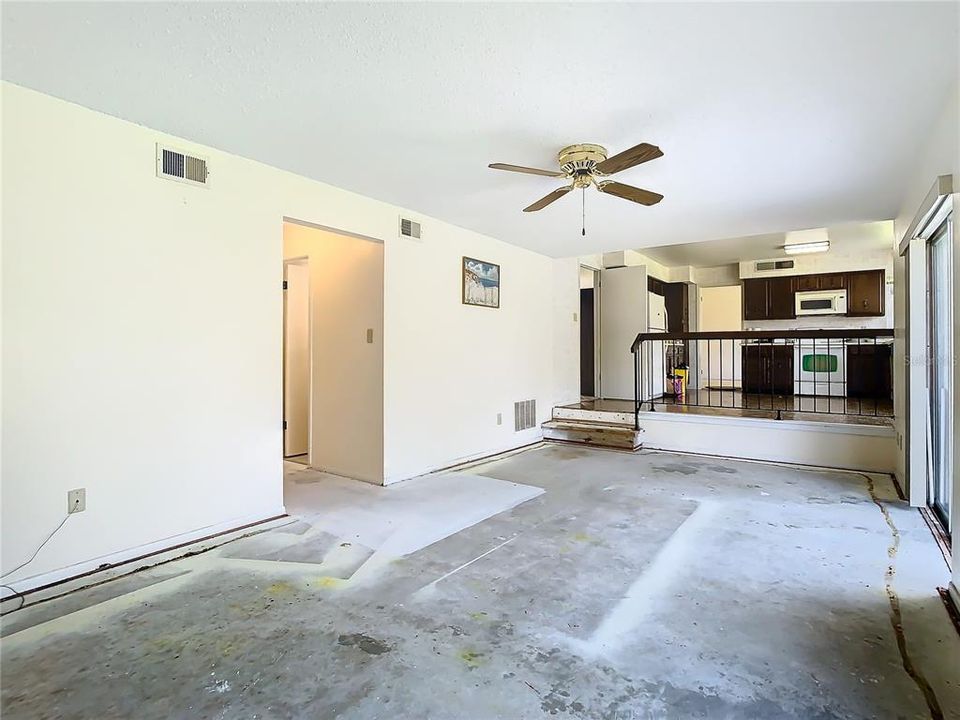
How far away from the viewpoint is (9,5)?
1825 millimetres

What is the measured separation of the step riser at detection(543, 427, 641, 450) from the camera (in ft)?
19.0

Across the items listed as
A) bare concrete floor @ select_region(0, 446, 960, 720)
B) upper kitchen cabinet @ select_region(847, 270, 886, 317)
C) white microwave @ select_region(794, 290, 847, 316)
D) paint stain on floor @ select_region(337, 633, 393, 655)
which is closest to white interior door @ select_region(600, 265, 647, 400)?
white microwave @ select_region(794, 290, 847, 316)

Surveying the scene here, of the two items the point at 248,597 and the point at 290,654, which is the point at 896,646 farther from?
the point at 248,597

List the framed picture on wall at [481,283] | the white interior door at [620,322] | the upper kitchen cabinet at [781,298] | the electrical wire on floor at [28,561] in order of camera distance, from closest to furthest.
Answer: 1. the electrical wire on floor at [28,561]
2. the framed picture on wall at [481,283]
3. the white interior door at [620,322]
4. the upper kitchen cabinet at [781,298]

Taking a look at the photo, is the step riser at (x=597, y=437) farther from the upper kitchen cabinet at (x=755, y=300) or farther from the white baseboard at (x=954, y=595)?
the upper kitchen cabinet at (x=755, y=300)

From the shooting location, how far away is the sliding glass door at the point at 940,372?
3121 mm

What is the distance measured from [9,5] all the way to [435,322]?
336 centimetres

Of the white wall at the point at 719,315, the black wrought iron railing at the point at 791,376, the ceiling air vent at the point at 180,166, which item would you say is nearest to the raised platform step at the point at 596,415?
the black wrought iron railing at the point at 791,376

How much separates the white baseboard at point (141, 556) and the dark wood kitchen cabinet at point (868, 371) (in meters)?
8.23

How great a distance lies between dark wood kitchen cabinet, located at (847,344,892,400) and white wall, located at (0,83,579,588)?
7.56 metres

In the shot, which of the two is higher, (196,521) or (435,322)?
(435,322)

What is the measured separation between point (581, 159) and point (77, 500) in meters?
3.32

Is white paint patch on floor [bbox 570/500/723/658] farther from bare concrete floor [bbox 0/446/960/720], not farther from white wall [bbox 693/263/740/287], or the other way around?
white wall [bbox 693/263/740/287]

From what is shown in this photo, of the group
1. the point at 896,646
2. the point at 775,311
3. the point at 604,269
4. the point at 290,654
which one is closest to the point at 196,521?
the point at 290,654
